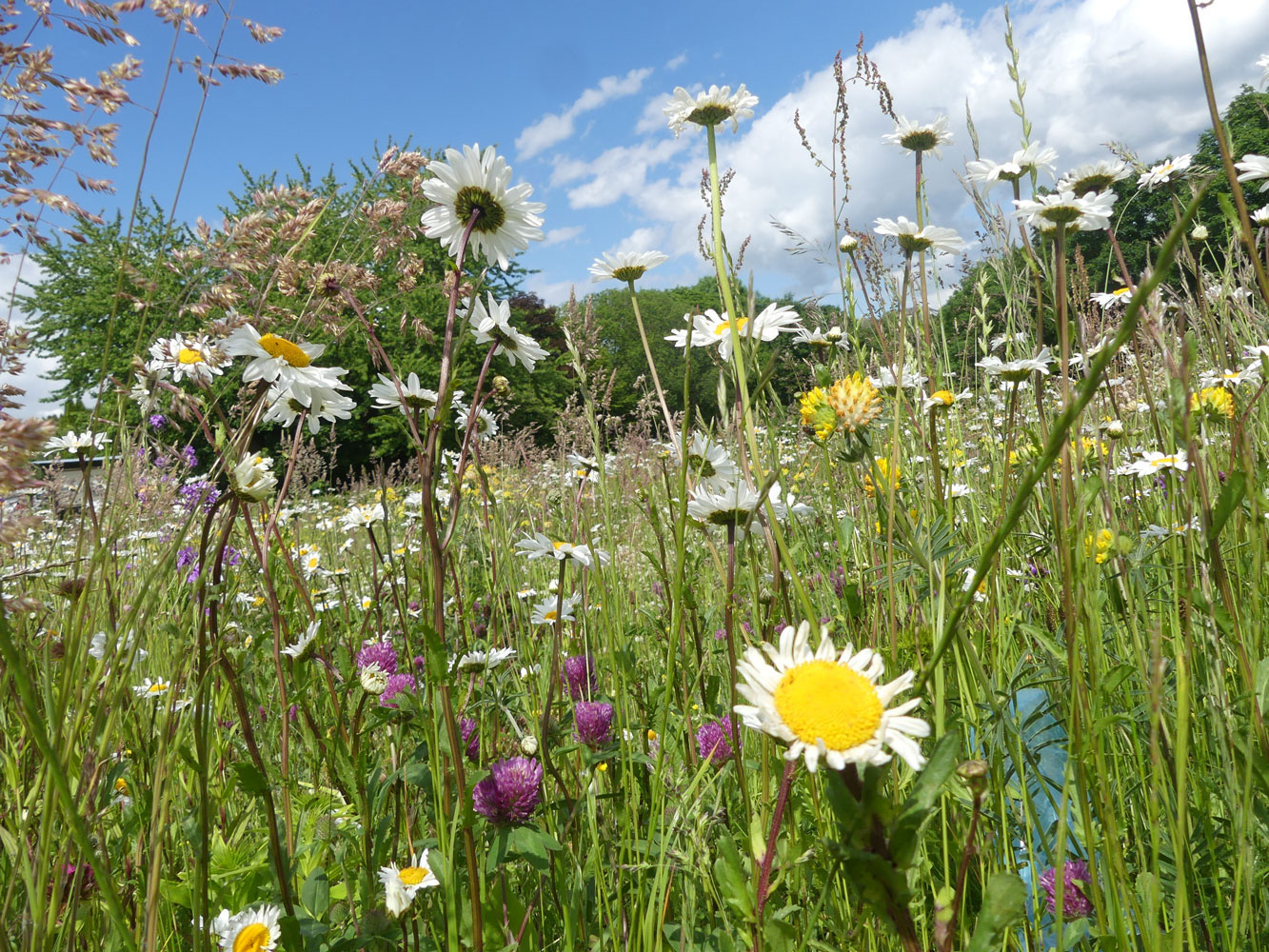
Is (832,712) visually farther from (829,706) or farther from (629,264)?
(629,264)

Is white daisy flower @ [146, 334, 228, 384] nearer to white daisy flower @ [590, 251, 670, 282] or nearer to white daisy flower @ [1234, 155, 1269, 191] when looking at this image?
white daisy flower @ [590, 251, 670, 282]

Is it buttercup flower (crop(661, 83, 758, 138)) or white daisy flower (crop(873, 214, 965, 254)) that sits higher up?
buttercup flower (crop(661, 83, 758, 138))

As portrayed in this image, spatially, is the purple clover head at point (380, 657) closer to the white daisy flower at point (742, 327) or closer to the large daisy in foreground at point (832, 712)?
the white daisy flower at point (742, 327)

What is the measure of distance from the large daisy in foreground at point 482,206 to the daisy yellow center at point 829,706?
635 millimetres

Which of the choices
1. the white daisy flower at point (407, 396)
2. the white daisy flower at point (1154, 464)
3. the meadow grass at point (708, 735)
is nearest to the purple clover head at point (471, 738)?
the meadow grass at point (708, 735)

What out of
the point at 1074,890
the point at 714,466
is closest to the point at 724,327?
the point at 714,466

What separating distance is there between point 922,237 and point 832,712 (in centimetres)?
105

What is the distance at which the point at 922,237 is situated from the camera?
128 cm

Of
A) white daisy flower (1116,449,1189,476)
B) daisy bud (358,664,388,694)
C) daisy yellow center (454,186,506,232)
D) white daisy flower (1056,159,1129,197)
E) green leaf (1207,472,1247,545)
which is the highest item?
white daisy flower (1056,159,1129,197)

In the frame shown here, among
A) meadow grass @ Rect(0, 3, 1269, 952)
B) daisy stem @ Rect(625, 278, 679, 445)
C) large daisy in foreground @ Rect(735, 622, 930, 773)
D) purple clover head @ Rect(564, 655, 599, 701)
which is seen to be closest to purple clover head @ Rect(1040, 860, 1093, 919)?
meadow grass @ Rect(0, 3, 1269, 952)

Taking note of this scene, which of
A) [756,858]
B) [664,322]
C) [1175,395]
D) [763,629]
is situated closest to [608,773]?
[763,629]

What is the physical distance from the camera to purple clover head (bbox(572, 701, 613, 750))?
119 centimetres

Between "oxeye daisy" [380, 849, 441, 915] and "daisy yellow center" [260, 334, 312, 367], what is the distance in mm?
641

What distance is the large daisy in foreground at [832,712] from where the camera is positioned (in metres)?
0.44
